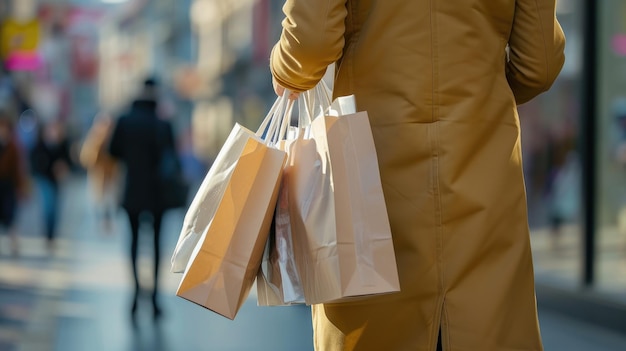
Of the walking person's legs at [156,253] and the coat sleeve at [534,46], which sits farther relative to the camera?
the walking person's legs at [156,253]

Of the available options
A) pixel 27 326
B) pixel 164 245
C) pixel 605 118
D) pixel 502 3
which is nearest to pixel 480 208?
pixel 502 3

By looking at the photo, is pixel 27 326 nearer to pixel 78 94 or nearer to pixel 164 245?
pixel 164 245

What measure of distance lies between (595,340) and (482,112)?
543 centimetres

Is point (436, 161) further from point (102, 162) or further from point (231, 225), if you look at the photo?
point (102, 162)

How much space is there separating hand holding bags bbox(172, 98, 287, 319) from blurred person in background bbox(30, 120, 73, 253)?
1380cm

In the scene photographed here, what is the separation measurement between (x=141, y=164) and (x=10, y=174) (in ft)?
21.0

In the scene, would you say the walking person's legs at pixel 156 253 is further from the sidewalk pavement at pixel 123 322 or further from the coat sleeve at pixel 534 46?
the coat sleeve at pixel 534 46

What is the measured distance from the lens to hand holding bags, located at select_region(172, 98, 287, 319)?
2.87m

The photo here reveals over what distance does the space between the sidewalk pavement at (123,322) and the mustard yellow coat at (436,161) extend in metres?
4.50

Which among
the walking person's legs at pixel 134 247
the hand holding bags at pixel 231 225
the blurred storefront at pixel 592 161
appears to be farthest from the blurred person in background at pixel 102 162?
the hand holding bags at pixel 231 225

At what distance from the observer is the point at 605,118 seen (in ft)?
30.8

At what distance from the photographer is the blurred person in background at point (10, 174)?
15062 millimetres

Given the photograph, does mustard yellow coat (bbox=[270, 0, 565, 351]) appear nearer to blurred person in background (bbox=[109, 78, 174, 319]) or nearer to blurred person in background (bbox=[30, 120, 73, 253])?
blurred person in background (bbox=[109, 78, 174, 319])

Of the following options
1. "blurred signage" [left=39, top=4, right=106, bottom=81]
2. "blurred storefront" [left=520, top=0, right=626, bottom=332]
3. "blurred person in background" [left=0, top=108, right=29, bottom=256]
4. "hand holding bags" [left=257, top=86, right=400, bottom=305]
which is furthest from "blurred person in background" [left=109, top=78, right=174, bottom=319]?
"blurred signage" [left=39, top=4, right=106, bottom=81]
